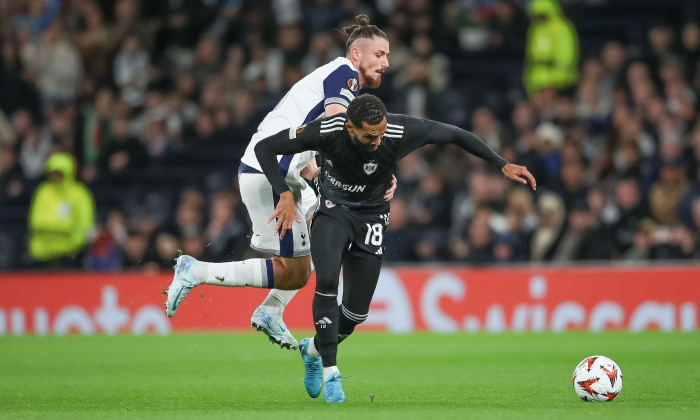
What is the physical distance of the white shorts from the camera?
8.78m

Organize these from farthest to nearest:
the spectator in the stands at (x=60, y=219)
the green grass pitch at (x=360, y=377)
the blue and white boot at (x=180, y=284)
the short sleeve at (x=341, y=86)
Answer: the spectator in the stands at (x=60, y=219) → the blue and white boot at (x=180, y=284) → the short sleeve at (x=341, y=86) → the green grass pitch at (x=360, y=377)

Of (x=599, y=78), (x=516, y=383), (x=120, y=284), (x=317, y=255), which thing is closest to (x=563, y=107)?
(x=599, y=78)

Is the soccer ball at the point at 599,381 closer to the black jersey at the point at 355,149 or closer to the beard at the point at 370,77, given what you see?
the black jersey at the point at 355,149

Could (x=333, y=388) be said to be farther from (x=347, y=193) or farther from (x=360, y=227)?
(x=347, y=193)

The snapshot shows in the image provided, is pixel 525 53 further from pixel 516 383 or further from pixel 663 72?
pixel 516 383

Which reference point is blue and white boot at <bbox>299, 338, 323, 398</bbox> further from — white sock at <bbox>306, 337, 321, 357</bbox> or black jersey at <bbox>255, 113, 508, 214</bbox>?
black jersey at <bbox>255, 113, 508, 214</bbox>

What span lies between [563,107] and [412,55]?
2.87 metres

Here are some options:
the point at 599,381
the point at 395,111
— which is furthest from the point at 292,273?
the point at 395,111

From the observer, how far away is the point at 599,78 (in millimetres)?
16844

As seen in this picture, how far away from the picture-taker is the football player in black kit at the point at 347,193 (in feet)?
25.9

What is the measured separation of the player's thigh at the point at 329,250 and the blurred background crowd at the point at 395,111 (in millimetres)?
6974

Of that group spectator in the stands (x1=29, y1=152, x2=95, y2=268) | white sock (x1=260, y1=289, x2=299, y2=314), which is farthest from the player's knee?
spectator in the stands (x1=29, y1=152, x2=95, y2=268)

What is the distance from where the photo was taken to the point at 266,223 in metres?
8.89

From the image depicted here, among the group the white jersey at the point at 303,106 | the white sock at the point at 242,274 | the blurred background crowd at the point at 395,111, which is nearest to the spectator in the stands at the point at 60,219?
the blurred background crowd at the point at 395,111
